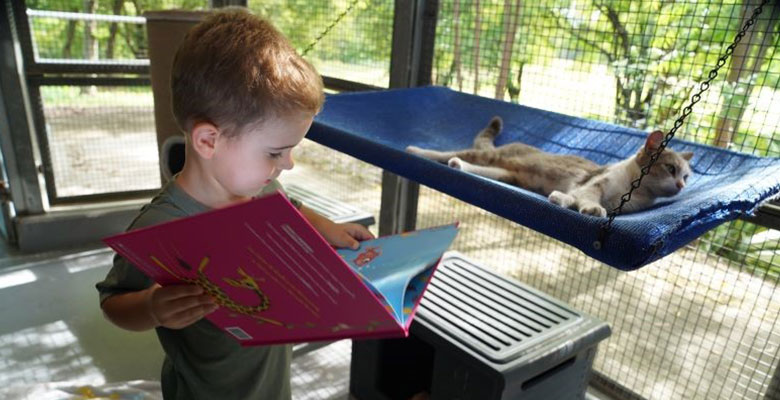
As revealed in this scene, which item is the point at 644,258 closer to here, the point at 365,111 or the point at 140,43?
the point at 365,111

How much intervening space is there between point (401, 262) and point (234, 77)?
343mm

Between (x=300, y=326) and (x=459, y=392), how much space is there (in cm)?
63

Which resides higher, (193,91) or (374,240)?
(193,91)

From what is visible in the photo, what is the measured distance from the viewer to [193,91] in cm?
66

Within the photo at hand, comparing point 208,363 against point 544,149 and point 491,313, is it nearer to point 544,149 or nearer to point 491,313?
point 491,313

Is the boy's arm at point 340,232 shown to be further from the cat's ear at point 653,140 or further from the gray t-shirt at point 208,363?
the cat's ear at point 653,140

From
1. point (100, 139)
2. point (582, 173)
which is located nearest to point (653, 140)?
point (582, 173)

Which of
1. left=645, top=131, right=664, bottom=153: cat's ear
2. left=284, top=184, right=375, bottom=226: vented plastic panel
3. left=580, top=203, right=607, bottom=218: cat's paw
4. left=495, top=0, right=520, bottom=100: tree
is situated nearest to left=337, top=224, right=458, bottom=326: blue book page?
left=580, top=203, right=607, bottom=218: cat's paw

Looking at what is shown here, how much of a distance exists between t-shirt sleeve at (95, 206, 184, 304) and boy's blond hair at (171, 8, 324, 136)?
5.1 inches

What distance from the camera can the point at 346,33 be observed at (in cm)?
222

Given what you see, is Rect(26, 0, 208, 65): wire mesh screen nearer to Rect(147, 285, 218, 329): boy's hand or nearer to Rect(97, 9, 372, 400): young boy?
Rect(97, 9, 372, 400): young boy

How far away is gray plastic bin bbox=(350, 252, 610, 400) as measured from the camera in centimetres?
108

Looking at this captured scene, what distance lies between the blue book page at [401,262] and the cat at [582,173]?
386 millimetres

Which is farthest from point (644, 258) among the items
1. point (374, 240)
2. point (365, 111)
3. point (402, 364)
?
point (365, 111)
